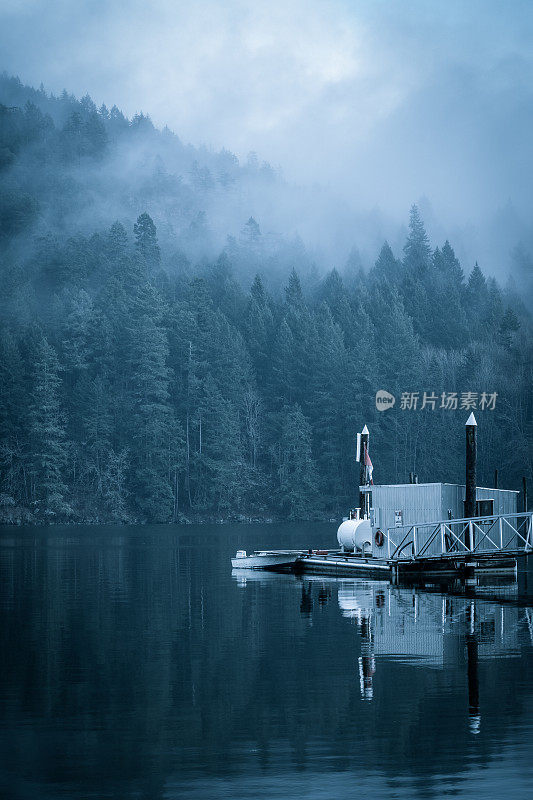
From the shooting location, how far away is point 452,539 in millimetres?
51406

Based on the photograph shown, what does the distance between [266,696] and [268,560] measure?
34.5m

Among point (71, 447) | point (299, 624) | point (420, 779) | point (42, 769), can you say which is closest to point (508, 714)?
point (420, 779)

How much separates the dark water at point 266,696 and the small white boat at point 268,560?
1286 cm

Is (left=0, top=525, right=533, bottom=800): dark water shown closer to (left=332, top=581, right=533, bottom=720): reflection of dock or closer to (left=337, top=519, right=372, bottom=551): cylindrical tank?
(left=332, top=581, right=533, bottom=720): reflection of dock

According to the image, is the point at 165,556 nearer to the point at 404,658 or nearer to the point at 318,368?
the point at 404,658

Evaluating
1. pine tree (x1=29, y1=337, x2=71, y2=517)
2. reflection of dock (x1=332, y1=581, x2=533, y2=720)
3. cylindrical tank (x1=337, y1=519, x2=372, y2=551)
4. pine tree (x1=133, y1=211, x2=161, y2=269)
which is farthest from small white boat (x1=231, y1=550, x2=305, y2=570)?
pine tree (x1=133, y1=211, x2=161, y2=269)

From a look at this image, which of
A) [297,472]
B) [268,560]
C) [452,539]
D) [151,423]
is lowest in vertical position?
[268,560]

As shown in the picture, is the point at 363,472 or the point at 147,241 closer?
the point at 363,472

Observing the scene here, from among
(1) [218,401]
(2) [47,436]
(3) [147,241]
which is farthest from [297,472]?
(3) [147,241]

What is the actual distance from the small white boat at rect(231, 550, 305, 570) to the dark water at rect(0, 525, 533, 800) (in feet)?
42.2

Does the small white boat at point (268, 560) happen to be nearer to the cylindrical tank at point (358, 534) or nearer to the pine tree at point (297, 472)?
the cylindrical tank at point (358, 534)

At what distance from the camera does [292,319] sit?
6575 inches

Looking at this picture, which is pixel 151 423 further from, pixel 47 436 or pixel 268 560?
pixel 268 560

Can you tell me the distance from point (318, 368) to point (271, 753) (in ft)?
455
